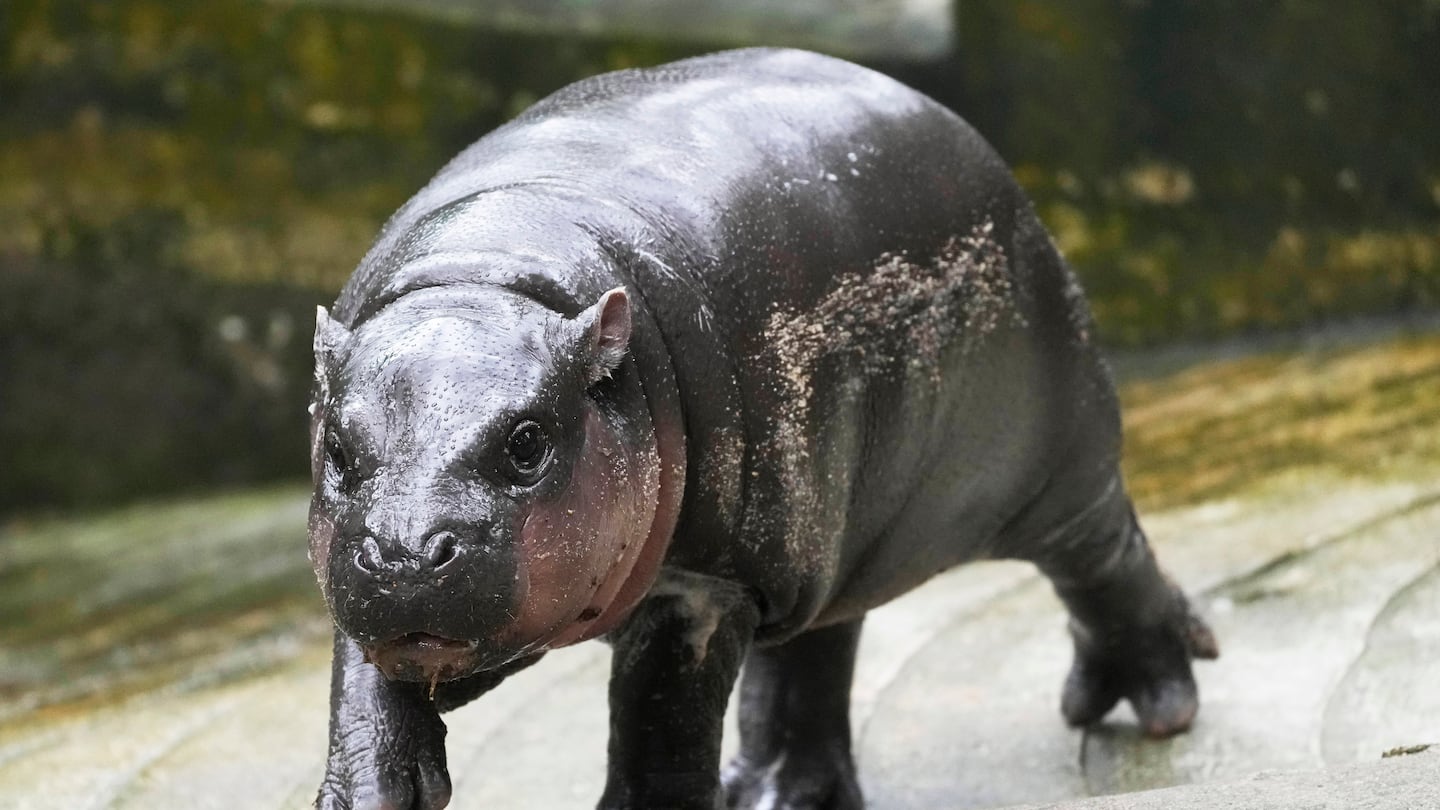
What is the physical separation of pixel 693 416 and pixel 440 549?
2.41 feet

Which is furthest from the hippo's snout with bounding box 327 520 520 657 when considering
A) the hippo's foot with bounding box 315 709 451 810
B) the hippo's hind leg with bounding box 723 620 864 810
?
the hippo's hind leg with bounding box 723 620 864 810

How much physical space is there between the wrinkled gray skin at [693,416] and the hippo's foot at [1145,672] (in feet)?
1.37

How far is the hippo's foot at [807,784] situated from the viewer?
4.59 m

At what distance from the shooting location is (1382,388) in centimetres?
852

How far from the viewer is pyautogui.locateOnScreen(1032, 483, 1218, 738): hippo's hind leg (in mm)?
4871

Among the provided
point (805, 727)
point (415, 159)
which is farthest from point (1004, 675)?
point (415, 159)

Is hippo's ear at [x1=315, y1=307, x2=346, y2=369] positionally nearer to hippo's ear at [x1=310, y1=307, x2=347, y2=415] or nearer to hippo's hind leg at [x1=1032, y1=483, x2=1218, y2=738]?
hippo's ear at [x1=310, y1=307, x2=347, y2=415]

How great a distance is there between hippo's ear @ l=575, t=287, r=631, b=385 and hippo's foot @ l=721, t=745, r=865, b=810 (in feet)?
6.10

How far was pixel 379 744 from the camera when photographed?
10.1 feet

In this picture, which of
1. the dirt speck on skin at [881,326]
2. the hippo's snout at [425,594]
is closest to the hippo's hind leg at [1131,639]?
the dirt speck on skin at [881,326]

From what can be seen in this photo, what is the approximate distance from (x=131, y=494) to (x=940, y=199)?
25.3 ft

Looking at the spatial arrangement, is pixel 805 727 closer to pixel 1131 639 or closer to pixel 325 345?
pixel 1131 639

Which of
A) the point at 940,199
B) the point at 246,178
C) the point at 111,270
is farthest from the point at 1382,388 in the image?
the point at 111,270

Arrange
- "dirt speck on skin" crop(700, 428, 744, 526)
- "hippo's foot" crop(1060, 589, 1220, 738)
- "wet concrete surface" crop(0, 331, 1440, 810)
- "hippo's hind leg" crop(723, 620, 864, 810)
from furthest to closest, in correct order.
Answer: "hippo's foot" crop(1060, 589, 1220, 738) < "wet concrete surface" crop(0, 331, 1440, 810) < "hippo's hind leg" crop(723, 620, 864, 810) < "dirt speck on skin" crop(700, 428, 744, 526)
